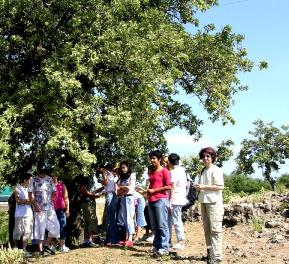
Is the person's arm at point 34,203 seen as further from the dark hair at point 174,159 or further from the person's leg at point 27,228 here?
the dark hair at point 174,159

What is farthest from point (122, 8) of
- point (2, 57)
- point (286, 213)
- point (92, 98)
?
point (286, 213)

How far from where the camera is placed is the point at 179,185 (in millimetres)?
9398

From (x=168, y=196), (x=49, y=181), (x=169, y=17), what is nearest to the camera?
(x=168, y=196)

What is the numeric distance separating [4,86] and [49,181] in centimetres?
303

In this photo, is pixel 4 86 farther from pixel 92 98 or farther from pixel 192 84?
pixel 192 84

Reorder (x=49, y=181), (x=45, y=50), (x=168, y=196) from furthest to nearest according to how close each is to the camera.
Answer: (x=45, y=50), (x=49, y=181), (x=168, y=196)

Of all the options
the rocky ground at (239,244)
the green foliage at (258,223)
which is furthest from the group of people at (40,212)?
the green foliage at (258,223)

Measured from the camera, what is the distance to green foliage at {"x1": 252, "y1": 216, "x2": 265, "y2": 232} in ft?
36.5

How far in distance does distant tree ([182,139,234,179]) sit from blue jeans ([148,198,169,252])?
6.05m

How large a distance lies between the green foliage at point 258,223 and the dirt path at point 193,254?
0.43 metres

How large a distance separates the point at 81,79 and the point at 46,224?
3929mm

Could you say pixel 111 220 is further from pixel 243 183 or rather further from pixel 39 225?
pixel 243 183

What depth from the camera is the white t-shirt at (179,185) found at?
30.4 feet

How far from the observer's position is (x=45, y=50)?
482 inches
